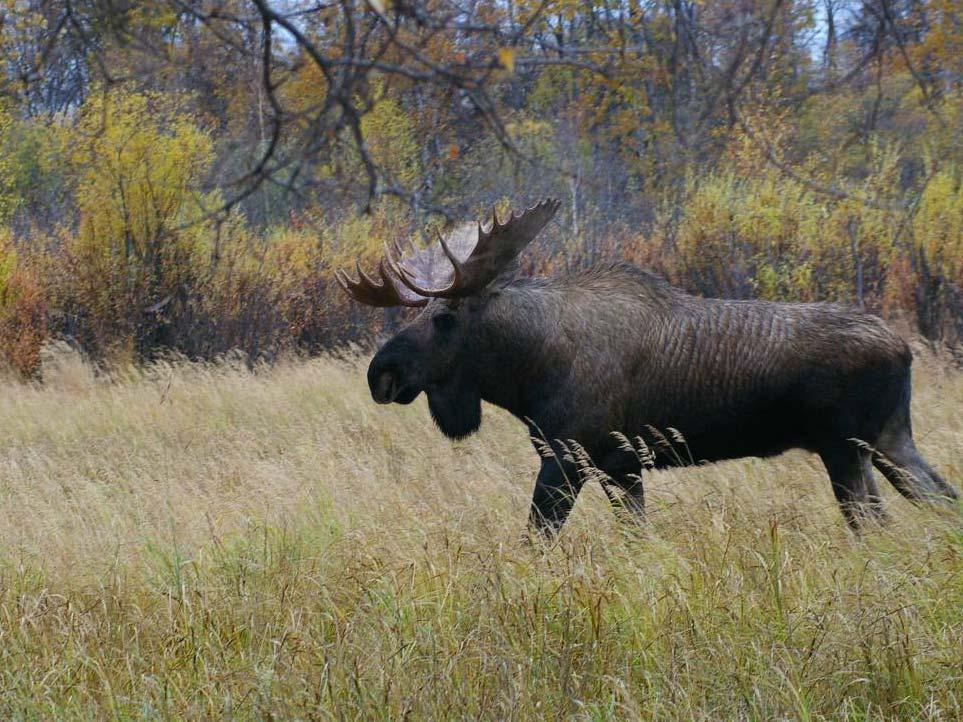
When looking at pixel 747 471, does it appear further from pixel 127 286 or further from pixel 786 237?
pixel 127 286

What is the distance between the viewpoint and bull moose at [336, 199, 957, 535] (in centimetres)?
575

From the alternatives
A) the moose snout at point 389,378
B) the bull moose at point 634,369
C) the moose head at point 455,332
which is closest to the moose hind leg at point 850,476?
the bull moose at point 634,369

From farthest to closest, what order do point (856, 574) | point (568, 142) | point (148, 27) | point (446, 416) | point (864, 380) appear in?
point (568, 142), point (446, 416), point (864, 380), point (856, 574), point (148, 27)

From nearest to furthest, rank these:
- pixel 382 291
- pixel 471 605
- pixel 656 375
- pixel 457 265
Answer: pixel 471 605, pixel 457 265, pixel 656 375, pixel 382 291

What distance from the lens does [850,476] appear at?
5.71 metres

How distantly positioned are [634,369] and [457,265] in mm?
981

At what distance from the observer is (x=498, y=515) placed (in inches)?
230

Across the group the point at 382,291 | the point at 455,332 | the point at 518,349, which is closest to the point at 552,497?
the point at 518,349

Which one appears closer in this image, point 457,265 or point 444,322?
point 457,265

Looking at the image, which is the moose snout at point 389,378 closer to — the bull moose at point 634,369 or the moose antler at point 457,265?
the bull moose at point 634,369

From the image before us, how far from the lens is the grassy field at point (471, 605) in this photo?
12.1 feet

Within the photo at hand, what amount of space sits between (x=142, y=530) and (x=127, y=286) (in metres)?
8.28

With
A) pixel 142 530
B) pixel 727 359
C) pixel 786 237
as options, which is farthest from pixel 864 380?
pixel 786 237

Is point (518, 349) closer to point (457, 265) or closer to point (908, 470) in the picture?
point (457, 265)
